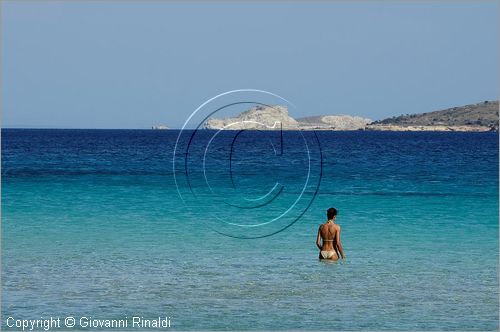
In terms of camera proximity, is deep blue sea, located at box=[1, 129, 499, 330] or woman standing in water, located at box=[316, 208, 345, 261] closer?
deep blue sea, located at box=[1, 129, 499, 330]

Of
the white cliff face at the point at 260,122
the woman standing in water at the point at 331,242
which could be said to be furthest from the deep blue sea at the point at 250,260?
the white cliff face at the point at 260,122

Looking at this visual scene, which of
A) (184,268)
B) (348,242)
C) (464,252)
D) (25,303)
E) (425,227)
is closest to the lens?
(25,303)

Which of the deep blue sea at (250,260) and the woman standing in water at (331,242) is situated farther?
the woman standing in water at (331,242)

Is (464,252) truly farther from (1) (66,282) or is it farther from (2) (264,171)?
(2) (264,171)

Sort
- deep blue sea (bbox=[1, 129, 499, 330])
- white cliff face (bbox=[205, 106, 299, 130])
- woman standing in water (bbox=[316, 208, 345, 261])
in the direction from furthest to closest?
1. woman standing in water (bbox=[316, 208, 345, 261])
2. white cliff face (bbox=[205, 106, 299, 130])
3. deep blue sea (bbox=[1, 129, 499, 330])

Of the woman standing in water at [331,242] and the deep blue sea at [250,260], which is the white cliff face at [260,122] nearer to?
the deep blue sea at [250,260]

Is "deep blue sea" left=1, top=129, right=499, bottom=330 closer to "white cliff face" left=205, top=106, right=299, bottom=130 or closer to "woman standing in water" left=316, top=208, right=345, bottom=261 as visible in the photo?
"woman standing in water" left=316, top=208, right=345, bottom=261

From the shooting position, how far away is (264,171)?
197 ft

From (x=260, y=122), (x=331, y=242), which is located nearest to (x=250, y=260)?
(x=331, y=242)

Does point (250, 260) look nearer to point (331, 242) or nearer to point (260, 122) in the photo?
point (331, 242)

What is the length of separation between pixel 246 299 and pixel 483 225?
44.1 feet

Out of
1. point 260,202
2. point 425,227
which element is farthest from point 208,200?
point 425,227

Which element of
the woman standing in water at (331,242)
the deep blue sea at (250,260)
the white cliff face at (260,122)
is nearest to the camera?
the deep blue sea at (250,260)

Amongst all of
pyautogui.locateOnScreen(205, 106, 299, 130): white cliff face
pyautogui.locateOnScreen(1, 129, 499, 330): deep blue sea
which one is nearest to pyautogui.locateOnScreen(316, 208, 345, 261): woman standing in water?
pyautogui.locateOnScreen(1, 129, 499, 330): deep blue sea
